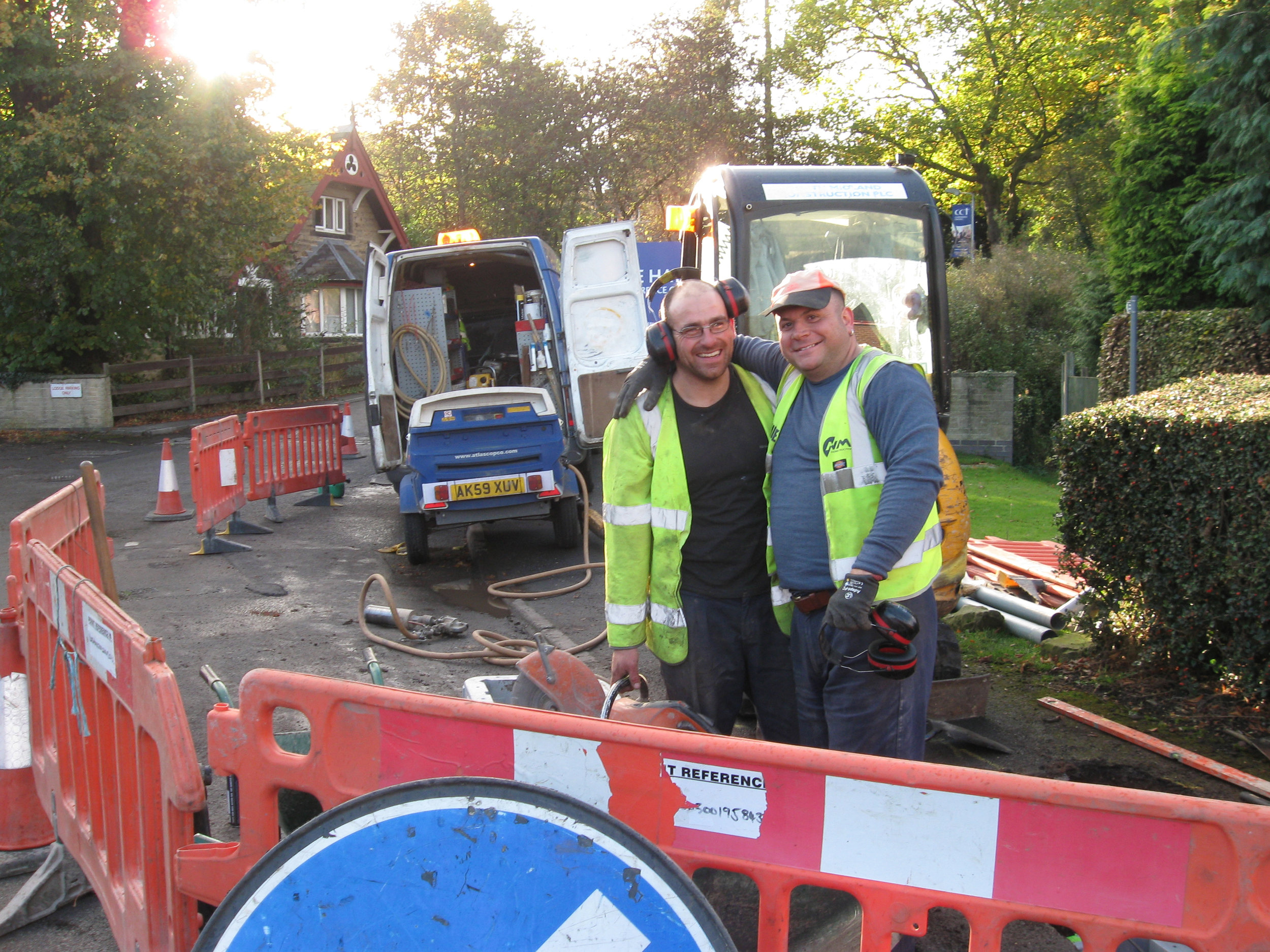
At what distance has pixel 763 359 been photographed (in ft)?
10.3

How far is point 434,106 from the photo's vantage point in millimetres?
27656

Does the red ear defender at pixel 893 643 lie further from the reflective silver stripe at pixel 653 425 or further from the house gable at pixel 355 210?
the house gable at pixel 355 210

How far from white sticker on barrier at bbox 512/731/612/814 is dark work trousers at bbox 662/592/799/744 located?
120 centimetres

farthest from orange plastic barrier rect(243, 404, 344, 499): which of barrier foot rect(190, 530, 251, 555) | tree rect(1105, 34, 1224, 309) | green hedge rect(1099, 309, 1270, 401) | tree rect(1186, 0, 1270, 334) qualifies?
tree rect(1105, 34, 1224, 309)

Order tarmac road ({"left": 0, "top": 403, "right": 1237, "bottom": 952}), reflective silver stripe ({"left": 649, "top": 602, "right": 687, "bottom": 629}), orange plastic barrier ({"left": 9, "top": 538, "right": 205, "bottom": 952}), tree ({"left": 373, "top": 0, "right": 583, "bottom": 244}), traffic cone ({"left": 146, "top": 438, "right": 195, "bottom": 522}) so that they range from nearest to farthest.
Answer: orange plastic barrier ({"left": 9, "top": 538, "right": 205, "bottom": 952}), reflective silver stripe ({"left": 649, "top": 602, "right": 687, "bottom": 629}), tarmac road ({"left": 0, "top": 403, "right": 1237, "bottom": 952}), traffic cone ({"left": 146, "top": 438, "right": 195, "bottom": 522}), tree ({"left": 373, "top": 0, "right": 583, "bottom": 244})

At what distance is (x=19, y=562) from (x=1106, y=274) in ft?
50.0

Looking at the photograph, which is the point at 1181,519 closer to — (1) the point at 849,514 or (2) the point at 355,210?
(1) the point at 849,514

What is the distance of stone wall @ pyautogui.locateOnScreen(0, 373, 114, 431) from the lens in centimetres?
1827

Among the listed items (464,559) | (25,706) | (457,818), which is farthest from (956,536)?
(464,559)

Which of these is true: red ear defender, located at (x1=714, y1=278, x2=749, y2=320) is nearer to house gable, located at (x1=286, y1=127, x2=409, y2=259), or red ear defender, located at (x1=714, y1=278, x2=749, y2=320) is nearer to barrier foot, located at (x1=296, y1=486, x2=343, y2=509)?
barrier foot, located at (x1=296, y1=486, x2=343, y2=509)

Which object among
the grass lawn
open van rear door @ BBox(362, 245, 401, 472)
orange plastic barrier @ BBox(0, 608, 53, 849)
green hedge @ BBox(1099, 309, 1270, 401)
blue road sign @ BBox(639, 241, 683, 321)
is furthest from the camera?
blue road sign @ BBox(639, 241, 683, 321)

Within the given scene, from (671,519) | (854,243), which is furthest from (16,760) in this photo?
(854,243)

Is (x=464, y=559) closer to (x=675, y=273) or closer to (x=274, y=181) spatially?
(x=675, y=273)

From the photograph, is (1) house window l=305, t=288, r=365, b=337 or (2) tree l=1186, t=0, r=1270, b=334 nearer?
(2) tree l=1186, t=0, r=1270, b=334
